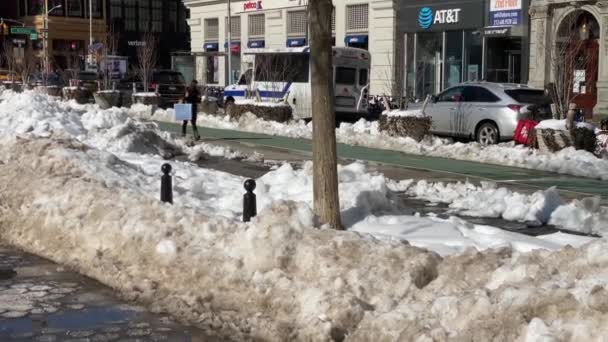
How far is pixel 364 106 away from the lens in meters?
30.3

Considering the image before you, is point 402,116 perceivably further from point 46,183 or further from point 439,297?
point 439,297

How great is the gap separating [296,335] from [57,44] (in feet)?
256

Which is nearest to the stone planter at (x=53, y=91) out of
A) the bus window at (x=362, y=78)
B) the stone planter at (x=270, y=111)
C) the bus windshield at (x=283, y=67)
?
the bus windshield at (x=283, y=67)

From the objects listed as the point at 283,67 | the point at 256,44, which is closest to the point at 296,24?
the point at 256,44

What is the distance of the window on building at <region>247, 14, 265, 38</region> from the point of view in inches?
1960

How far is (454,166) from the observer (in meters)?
16.6

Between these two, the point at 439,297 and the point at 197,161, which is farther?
the point at 197,161

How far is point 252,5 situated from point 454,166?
35348 mm

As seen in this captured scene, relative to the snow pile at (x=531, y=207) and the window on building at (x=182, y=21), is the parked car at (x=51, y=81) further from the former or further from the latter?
the window on building at (x=182, y=21)

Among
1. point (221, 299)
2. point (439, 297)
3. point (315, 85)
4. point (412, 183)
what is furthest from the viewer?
point (412, 183)

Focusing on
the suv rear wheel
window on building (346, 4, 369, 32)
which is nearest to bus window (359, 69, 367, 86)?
the suv rear wheel

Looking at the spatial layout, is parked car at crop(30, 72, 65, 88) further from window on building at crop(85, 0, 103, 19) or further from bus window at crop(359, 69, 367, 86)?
window on building at crop(85, 0, 103, 19)

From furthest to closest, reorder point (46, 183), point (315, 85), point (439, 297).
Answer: point (46, 183) < point (315, 85) < point (439, 297)

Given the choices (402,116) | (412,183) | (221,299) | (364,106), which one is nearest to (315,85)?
(221,299)
